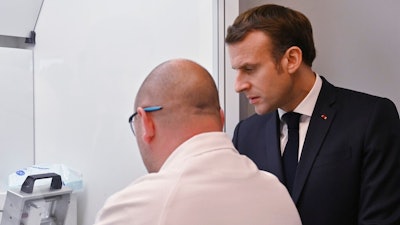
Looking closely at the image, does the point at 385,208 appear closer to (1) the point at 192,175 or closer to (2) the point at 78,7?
(1) the point at 192,175

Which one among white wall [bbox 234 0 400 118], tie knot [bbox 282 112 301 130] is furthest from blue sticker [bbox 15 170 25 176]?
white wall [bbox 234 0 400 118]

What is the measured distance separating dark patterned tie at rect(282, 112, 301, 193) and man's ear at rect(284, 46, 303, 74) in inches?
5.2

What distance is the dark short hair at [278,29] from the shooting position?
113 centimetres

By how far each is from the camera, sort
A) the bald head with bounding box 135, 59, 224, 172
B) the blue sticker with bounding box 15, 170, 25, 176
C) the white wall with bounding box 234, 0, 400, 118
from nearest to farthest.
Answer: the bald head with bounding box 135, 59, 224, 172
the blue sticker with bounding box 15, 170, 25, 176
the white wall with bounding box 234, 0, 400, 118

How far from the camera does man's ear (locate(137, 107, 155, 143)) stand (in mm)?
750

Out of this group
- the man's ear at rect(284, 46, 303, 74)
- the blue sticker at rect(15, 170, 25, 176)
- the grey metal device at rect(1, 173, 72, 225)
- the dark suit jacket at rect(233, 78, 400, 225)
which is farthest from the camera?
the blue sticker at rect(15, 170, 25, 176)

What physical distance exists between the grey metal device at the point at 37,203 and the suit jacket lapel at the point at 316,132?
851 millimetres

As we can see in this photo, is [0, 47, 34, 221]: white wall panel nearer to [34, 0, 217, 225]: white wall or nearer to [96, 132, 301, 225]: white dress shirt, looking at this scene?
[34, 0, 217, 225]: white wall

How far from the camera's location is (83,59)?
164 cm

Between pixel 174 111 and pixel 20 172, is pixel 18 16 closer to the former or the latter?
pixel 20 172

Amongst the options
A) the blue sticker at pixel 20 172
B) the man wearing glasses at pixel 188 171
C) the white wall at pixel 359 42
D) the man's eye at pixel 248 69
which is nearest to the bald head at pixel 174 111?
the man wearing glasses at pixel 188 171

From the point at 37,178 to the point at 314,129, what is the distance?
943 millimetres

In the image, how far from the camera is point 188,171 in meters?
0.65

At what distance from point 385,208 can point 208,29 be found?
2.68 ft
